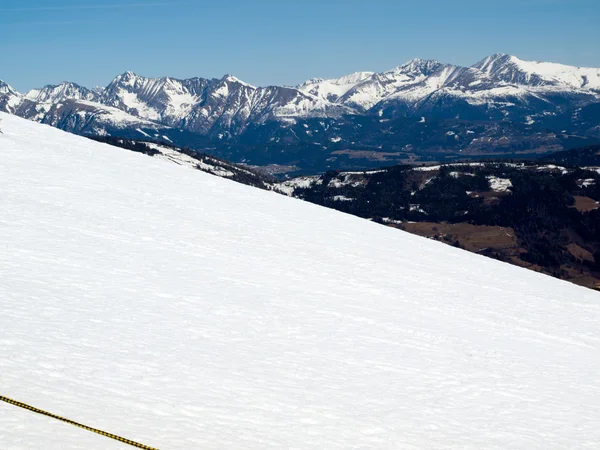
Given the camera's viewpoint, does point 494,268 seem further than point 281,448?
Yes

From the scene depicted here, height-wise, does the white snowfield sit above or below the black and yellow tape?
above

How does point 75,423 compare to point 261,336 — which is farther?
point 261,336

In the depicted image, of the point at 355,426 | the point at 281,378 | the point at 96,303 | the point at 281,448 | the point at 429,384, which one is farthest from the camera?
the point at 96,303

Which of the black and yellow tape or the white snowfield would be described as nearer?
the black and yellow tape

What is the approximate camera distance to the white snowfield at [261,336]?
42.1 ft

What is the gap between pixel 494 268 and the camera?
126 feet

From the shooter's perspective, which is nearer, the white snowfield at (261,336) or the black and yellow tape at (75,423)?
the black and yellow tape at (75,423)

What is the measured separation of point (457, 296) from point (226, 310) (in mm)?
12878

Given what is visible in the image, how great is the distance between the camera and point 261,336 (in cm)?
1888

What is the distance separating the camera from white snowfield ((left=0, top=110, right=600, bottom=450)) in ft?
42.1

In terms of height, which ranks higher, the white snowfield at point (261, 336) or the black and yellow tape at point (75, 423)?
the white snowfield at point (261, 336)

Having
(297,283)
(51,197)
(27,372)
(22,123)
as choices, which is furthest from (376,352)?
(22,123)

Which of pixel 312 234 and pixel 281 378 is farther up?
pixel 312 234

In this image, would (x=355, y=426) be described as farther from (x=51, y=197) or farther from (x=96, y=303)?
(x=51, y=197)
